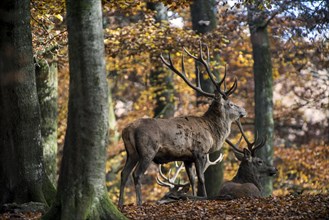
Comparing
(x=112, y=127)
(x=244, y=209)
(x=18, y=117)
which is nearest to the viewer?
(x=244, y=209)

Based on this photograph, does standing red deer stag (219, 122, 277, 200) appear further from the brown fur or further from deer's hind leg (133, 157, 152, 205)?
deer's hind leg (133, 157, 152, 205)

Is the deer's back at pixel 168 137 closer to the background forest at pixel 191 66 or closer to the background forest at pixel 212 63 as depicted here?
the background forest at pixel 191 66

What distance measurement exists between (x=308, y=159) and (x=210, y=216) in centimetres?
1940

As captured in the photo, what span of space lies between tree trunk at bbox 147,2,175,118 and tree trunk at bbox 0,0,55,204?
1190 centimetres

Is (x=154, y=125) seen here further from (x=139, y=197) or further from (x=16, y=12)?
(x=16, y=12)

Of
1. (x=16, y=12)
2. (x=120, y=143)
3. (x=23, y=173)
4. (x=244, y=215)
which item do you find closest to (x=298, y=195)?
(x=244, y=215)

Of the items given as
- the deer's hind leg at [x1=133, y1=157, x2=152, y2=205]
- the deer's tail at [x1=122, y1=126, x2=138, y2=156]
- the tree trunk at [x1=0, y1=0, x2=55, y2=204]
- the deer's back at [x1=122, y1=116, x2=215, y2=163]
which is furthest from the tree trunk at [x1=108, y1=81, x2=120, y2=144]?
the tree trunk at [x1=0, y1=0, x2=55, y2=204]

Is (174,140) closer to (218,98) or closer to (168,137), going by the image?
→ (168,137)

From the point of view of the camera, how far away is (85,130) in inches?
356

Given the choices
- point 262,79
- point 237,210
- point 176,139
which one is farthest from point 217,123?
point 262,79

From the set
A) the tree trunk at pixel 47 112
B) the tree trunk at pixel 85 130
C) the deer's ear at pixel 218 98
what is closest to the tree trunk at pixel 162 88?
the tree trunk at pixel 47 112

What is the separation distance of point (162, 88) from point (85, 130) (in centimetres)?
1888

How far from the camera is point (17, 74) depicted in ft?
38.6

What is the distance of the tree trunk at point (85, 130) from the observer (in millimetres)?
9031
